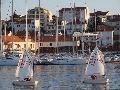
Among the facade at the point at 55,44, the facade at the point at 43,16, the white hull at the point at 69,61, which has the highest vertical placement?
the facade at the point at 43,16

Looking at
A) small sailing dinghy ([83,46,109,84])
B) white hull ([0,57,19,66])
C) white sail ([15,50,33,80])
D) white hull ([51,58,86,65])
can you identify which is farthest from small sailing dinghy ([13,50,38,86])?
white hull ([51,58,86,65])

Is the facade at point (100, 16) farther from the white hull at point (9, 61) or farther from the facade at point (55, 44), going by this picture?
the white hull at point (9, 61)

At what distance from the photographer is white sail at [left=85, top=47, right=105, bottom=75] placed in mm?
47500

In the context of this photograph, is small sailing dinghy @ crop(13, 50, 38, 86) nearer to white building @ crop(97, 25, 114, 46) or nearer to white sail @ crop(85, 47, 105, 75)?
white sail @ crop(85, 47, 105, 75)

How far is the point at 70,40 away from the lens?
12925 cm

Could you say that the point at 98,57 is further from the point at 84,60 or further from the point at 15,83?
the point at 84,60

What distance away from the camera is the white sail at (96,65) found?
47500 millimetres

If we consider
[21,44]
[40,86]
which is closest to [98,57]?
[40,86]

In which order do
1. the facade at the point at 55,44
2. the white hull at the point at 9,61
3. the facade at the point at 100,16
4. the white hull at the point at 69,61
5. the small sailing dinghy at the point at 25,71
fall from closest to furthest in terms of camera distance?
1. the small sailing dinghy at the point at 25,71
2. the white hull at the point at 9,61
3. the white hull at the point at 69,61
4. the facade at the point at 55,44
5. the facade at the point at 100,16

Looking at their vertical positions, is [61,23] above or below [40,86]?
above

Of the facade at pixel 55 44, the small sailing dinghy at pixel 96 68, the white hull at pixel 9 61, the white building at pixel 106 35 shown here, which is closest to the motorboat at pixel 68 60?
the white hull at pixel 9 61

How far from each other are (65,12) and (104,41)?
34904mm

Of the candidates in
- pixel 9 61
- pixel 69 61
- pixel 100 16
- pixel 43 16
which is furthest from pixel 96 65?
pixel 100 16

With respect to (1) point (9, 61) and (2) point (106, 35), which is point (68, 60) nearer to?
(1) point (9, 61)
